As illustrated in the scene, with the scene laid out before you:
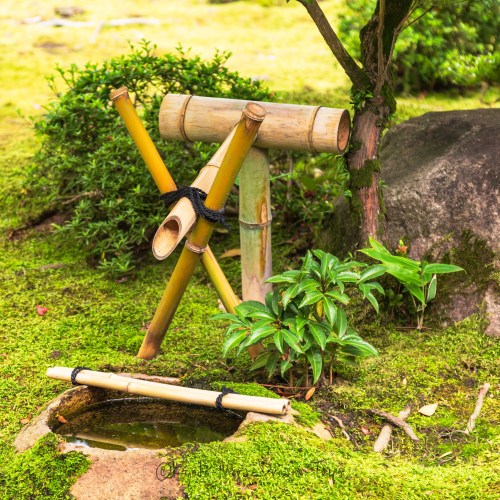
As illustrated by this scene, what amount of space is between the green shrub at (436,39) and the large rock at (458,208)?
2401 mm

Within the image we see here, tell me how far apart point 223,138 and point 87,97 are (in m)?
1.58

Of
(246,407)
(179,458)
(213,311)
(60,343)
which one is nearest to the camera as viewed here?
(179,458)

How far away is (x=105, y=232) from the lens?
5.33m

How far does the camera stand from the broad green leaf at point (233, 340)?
3617 mm

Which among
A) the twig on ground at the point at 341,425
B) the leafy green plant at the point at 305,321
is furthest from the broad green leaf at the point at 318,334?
the twig on ground at the point at 341,425

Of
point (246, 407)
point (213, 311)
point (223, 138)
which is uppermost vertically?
point (223, 138)

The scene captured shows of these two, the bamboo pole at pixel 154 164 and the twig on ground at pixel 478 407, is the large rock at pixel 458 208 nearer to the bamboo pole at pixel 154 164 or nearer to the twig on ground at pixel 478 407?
the twig on ground at pixel 478 407

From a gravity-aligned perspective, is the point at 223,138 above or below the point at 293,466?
above

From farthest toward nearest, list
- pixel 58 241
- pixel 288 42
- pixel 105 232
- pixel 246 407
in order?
pixel 288 42, pixel 58 241, pixel 105 232, pixel 246 407

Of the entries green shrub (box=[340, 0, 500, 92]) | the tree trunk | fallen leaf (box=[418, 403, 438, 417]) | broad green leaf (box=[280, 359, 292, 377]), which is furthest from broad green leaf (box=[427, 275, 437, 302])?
green shrub (box=[340, 0, 500, 92])

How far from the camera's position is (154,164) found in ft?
13.3

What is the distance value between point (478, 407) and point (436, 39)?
433 cm

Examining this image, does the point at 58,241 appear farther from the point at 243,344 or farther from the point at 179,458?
the point at 179,458

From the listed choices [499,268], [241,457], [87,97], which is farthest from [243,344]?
[87,97]
